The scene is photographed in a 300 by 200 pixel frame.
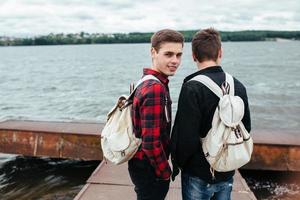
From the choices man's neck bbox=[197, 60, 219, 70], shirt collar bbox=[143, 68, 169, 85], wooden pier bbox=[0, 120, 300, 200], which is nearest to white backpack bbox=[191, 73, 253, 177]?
man's neck bbox=[197, 60, 219, 70]

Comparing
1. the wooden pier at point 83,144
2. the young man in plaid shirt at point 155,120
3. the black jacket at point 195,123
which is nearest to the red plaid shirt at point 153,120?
the young man in plaid shirt at point 155,120

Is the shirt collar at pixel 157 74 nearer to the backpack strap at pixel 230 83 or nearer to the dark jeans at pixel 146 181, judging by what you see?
the backpack strap at pixel 230 83

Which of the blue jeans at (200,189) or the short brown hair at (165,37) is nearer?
the short brown hair at (165,37)

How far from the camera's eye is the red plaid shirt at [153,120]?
8.51 ft

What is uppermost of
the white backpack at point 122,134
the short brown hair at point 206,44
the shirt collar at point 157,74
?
the short brown hair at point 206,44

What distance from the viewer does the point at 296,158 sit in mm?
7004

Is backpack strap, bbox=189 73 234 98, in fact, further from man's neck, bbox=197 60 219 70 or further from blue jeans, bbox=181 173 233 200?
blue jeans, bbox=181 173 233 200

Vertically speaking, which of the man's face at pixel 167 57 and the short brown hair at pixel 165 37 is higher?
the short brown hair at pixel 165 37

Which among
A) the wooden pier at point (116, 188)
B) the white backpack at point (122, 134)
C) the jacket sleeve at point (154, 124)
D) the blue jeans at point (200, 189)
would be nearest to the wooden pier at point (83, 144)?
the wooden pier at point (116, 188)

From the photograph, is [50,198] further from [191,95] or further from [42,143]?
[191,95]

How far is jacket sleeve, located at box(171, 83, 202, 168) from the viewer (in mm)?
2605

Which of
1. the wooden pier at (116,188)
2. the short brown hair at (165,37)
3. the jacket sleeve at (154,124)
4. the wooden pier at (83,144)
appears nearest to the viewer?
the jacket sleeve at (154,124)

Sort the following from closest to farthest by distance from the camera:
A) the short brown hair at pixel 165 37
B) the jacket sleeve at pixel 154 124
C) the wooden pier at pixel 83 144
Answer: the jacket sleeve at pixel 154 124
the short brown hair at pixel 165 37
the wooden pier at pixel 83 144

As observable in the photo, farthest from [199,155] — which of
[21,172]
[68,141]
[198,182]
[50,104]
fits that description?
[50,104]
